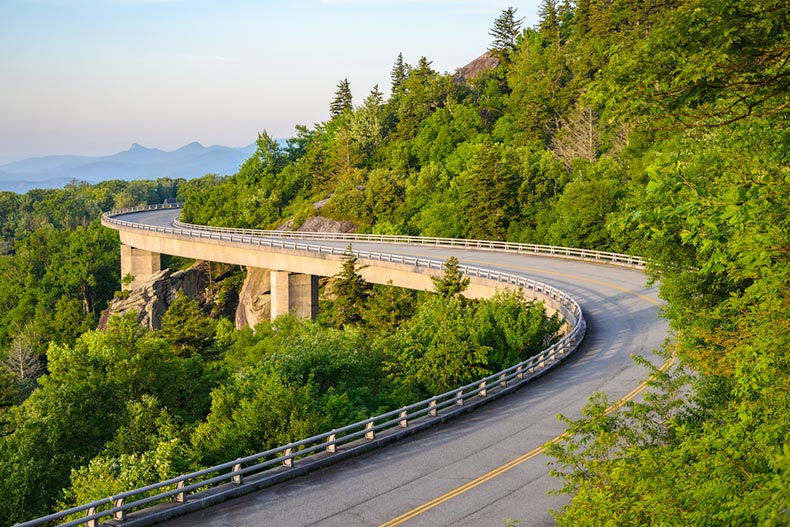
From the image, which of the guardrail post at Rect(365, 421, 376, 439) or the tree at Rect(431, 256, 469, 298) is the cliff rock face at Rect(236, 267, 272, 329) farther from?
the guardrail post at Rect(365, 421, 376, 439)

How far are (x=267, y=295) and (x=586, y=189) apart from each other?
→ 113 ft

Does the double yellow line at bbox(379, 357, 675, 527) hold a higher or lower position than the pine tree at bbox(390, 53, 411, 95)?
lower

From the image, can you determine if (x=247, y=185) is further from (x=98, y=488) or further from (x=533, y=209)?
(x=98, y=488)

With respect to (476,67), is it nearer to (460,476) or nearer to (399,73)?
(399,73)

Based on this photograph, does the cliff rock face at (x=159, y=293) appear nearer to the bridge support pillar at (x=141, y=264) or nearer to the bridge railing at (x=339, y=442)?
the bridge support pillar at (x=141, y=264)

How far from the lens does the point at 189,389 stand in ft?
115

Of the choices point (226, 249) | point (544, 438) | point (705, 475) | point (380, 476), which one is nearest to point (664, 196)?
point (705, 475)

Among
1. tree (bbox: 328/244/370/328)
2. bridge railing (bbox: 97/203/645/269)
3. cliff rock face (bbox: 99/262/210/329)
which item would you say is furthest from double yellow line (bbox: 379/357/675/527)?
cliff rock face (bbox: 99/262/210/329)

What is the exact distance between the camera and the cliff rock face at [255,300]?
7919cm

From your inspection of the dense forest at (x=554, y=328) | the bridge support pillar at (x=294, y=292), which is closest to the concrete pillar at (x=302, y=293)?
the bridge support pillar at (x=294, y=292)

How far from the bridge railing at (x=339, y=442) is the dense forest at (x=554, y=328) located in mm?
1211

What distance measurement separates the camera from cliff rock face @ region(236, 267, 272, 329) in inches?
3118

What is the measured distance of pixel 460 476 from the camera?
18.8 metres

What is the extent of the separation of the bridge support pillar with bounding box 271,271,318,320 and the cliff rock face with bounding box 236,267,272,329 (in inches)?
366
